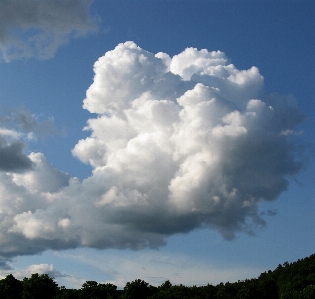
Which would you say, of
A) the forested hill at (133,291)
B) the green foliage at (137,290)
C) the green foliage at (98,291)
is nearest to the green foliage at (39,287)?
the forested hill at (133,291)

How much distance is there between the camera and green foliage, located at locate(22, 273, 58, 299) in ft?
481

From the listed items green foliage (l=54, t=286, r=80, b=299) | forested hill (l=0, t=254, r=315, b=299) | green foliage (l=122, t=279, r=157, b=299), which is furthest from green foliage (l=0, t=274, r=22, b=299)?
green foliage (l=122, t=279, r=157, b=299)

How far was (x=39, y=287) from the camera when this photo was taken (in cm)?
14838

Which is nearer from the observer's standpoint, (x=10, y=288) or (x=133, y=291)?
(x=133, y=291)

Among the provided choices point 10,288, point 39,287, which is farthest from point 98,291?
point 10,288

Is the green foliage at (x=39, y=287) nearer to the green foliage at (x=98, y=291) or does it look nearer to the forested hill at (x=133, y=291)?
the forested hill at (x=133, y=291)

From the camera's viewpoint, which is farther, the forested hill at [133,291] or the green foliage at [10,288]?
the green foliage at [10,288]

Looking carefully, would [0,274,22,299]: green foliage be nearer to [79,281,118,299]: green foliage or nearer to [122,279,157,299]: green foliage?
[79,281,118,299]: green foliage

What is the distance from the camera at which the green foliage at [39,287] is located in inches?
5768

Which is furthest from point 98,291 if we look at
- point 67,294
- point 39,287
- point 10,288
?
point 10,288

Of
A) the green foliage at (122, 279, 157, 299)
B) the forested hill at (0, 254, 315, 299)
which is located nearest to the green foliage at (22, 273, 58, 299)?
the forested hill at (0, 254, 315, 299)

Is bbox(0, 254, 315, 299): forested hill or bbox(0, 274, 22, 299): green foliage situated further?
bbox(0, 274, 22, 299): green foliage

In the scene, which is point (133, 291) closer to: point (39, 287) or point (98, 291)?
point (98, 291)

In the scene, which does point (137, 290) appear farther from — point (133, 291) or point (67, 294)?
point (67, 294)
